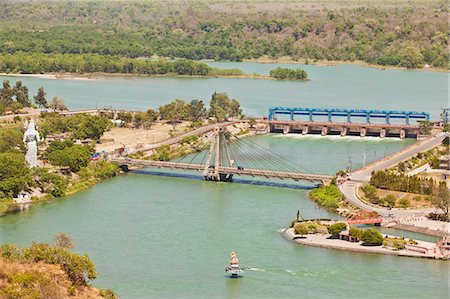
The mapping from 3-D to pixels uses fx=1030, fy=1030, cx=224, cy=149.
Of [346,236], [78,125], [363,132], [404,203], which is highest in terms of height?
[78,125]

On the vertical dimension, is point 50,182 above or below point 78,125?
below

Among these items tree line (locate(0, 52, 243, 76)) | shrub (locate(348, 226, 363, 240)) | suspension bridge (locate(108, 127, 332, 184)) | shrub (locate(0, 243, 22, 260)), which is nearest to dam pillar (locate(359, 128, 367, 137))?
suspension bridge (locate(108, 127, 332, 184))

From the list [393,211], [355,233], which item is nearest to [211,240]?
[355,233]

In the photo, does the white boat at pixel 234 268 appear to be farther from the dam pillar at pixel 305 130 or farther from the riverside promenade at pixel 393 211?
the dam pillar at pixel 305 130

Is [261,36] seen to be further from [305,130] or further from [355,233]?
[355,233]

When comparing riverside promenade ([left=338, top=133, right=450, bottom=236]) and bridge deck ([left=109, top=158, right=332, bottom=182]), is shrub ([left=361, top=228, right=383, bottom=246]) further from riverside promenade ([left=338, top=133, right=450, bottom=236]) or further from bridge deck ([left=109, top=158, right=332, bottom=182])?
bridge deck ([left=109, top=158, right=332, bottom=182])

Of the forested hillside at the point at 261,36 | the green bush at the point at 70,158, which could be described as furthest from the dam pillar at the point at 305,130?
the forested hillside at the point at 261,36
